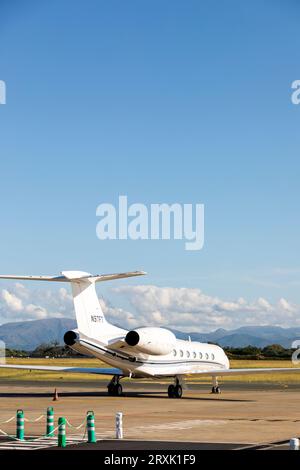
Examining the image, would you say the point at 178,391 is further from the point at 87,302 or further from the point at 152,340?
the point at 87,302

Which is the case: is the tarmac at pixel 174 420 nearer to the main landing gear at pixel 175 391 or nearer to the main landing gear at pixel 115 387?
the main landing gear at pixel 115 387

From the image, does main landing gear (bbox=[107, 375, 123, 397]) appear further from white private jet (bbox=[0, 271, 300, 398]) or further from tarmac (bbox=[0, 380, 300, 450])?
tarmac (bbox=[0, 380, 300, 450])

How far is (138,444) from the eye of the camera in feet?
63.5

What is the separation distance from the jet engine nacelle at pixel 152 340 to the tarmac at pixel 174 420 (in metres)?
2.41

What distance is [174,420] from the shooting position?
26.9 m

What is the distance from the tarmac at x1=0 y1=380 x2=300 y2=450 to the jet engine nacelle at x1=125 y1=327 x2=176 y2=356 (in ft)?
7.91

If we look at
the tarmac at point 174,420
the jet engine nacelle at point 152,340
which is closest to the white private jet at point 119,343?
the jet engine nacelle at point 152,340

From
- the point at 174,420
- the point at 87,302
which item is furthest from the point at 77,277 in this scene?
the point at 174,420

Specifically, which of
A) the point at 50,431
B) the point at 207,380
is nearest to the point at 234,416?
the point at 50,431

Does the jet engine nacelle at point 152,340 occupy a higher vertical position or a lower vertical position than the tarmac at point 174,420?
higher

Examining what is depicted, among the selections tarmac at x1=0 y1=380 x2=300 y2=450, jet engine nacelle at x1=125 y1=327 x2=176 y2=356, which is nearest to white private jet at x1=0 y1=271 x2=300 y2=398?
jet engine nacelle at x1=125 y1=327 x2=176 y2=356

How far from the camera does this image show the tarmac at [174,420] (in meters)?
20.0

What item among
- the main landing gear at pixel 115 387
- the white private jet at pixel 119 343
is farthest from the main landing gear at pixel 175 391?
the main landing gear at pixel 115 387

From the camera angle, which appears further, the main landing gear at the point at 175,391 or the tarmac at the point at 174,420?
the main landing gear at the point at 175,391
